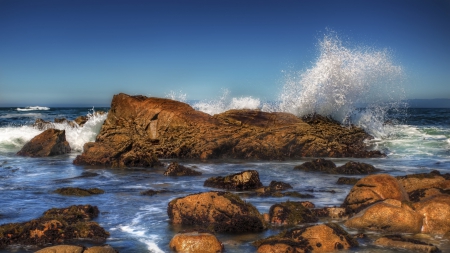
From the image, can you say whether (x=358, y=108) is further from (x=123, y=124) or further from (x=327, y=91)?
(x=123, y=124)

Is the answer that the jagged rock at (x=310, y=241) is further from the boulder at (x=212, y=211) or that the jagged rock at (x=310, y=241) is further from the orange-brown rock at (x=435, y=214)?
the orange-brown rock at (x=435, y=214)

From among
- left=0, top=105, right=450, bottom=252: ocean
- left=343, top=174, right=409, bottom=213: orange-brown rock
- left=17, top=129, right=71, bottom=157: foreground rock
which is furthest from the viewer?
left=17, top=129, right=71, bottom=157: foreground rock

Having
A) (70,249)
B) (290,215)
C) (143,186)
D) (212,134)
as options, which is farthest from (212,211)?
(212,134)

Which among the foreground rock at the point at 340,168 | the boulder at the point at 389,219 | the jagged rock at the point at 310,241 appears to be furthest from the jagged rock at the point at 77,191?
the foreground rock at the point at 340,168

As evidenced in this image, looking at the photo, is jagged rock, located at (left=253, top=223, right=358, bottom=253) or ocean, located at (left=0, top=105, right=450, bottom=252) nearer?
jagged rock, located at (left=253, top=223, right=358, bottom=253)

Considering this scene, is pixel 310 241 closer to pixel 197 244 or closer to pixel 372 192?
pixel 197 244

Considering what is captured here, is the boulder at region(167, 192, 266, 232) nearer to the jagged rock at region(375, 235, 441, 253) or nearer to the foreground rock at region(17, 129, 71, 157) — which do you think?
the jagged rock at region(375, 235, 441, 253)

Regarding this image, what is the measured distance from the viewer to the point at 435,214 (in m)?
7.73

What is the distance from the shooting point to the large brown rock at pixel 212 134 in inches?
719

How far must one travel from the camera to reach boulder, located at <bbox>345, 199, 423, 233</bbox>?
24.9 feet

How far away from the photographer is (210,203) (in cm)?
838

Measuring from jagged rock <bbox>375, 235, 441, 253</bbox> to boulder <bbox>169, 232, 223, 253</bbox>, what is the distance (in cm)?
241

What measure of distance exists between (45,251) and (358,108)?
20792 millimetres

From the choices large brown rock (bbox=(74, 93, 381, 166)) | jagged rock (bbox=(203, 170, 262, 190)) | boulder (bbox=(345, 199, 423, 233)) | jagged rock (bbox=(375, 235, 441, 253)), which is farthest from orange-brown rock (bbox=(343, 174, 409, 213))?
large brown rock (bbox=(74, 93, 381, 166))
